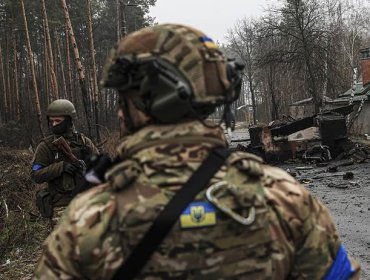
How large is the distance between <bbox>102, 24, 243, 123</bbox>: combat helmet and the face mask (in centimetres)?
388

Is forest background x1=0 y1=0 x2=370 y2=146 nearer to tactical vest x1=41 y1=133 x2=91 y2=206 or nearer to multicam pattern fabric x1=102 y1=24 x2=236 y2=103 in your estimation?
tactical vest x1=41 y1=133 x2=91 y2=206

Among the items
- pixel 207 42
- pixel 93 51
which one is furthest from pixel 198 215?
pixel 93 51

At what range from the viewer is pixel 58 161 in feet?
16.9

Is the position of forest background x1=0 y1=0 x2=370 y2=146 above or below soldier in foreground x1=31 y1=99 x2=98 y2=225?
above

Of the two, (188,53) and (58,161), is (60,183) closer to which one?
(58,161)

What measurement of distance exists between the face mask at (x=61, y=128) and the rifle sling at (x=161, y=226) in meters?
4.07

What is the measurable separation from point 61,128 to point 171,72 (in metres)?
4.05

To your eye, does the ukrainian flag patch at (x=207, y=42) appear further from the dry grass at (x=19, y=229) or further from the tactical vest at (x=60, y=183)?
the dry grass at (x=19, y=229)

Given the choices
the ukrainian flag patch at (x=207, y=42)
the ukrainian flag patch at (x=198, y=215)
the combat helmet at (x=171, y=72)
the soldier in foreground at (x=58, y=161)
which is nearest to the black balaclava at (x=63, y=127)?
the soldier in foreground at (x=58, y=161)

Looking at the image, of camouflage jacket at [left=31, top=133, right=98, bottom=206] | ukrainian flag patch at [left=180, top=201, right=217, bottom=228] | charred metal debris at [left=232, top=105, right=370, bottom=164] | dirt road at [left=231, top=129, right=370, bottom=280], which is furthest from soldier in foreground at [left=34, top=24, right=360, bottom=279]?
charred metal debris at [left=232, top=105, right=370, bottom=164]

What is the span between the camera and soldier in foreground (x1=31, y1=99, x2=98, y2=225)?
507 centimetres

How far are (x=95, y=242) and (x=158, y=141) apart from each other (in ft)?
1.05

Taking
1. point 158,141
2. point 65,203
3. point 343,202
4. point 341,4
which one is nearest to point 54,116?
point 65,203

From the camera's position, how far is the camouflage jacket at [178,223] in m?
1.27
